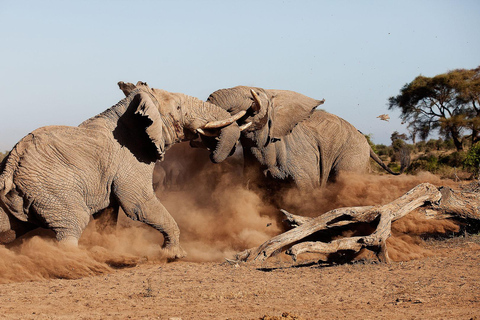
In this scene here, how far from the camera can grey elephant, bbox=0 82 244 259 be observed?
23.3 feet

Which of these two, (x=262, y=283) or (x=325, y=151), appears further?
(x=325, y=151)

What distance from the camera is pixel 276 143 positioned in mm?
9938

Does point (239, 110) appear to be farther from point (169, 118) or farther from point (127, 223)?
point (127, 223)

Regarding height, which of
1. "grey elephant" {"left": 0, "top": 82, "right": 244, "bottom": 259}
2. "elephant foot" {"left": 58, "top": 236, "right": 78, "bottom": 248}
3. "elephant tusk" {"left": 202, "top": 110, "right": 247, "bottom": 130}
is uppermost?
"elephant tusk" {"left": 202, "top": 110, "right": 247, "bottom": 130}

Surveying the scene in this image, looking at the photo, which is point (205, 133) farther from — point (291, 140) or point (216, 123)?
point (291, 140)

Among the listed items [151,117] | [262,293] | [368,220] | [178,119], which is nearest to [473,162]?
[368,220]

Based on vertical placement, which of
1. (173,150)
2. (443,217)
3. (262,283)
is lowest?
(262,283)

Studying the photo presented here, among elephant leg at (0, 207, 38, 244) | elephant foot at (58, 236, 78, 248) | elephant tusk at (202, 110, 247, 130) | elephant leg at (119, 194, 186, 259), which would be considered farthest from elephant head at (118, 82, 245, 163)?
elephant leg at (0, 207, 38, 244)

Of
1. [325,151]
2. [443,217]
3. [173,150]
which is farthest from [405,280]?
[173,150]

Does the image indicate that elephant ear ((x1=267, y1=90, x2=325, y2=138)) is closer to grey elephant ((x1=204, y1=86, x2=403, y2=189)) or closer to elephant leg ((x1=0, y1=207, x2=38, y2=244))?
grey elephant ((x1=204, y1=86, x2=403, y2=189))

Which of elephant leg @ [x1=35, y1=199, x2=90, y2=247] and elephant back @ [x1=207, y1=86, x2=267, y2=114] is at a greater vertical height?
elephant back @ [x1=207, y1=86, x2=267, y2=114]

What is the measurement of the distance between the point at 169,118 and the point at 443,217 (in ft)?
14.6

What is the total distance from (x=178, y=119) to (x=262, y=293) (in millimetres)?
3463

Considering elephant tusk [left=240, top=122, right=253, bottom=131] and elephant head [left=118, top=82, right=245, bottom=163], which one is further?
elephant tusk [left=240, top=122, right=253, bottom=131]
